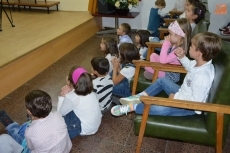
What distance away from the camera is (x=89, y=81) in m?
1.90

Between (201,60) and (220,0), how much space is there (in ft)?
11.5

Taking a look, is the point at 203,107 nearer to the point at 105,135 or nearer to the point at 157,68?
the point at 157,68

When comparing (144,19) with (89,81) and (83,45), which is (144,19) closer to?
(83,45)

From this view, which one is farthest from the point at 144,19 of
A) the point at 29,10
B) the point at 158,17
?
the point at 29,10

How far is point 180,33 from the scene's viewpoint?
7.28ft

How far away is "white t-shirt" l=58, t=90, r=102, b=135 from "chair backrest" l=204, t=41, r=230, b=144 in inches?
34.4

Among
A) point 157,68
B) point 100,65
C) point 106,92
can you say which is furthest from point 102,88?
point 157,68

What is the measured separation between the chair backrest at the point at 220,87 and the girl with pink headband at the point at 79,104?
0.89 m

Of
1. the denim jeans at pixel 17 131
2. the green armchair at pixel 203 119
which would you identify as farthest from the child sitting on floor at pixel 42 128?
the green armchair at pixel 203 119

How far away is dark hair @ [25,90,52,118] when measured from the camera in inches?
63.1

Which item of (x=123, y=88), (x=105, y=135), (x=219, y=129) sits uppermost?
(x=219, y=129)

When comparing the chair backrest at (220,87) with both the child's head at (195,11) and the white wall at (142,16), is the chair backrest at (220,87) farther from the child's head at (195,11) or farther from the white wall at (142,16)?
the white wall at (142,16)

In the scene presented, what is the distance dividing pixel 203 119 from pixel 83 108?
3.02 feet

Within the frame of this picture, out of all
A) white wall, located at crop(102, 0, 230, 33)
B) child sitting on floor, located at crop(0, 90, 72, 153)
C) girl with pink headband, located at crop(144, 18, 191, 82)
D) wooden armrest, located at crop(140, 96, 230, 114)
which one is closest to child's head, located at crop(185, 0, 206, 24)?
girl with pink headband, located at crop(144, 18, 191, 82)
